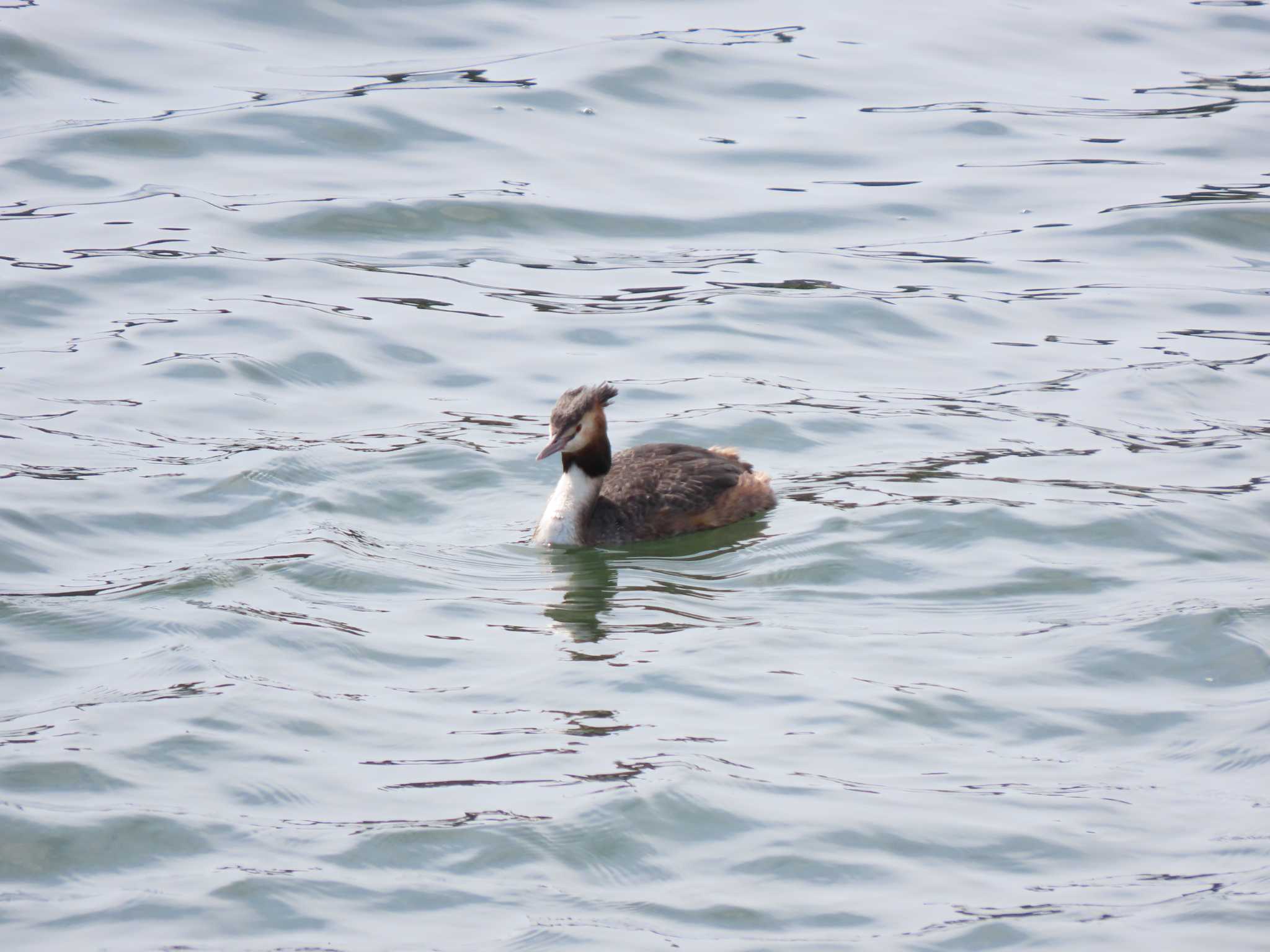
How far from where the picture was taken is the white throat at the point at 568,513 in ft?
35.2

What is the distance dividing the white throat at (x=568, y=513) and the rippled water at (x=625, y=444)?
0.60ft

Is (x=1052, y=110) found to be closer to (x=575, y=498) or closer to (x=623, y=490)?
(x=623, y=490)

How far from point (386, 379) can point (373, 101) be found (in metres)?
6.36

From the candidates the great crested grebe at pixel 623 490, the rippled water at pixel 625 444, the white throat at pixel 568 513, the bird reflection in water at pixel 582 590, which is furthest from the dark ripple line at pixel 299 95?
the bird reflection in water at pixel 582 590

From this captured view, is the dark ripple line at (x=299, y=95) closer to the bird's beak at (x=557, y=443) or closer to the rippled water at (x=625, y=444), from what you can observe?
the rippled water at (x=625, y=444)

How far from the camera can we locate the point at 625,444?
12367 millimetres

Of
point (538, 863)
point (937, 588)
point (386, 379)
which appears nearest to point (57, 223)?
point (386, 379)

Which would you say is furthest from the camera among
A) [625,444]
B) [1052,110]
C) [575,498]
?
[1052,110]

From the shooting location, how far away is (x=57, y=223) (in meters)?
15.2

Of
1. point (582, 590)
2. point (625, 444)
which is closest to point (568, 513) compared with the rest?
point (582, 590)

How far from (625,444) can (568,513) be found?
1.70 meters

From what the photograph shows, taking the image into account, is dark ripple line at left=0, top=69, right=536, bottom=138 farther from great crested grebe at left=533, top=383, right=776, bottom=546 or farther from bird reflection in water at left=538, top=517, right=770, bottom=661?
bird reflection in water at left=538, top=517, right=770, bottom=661

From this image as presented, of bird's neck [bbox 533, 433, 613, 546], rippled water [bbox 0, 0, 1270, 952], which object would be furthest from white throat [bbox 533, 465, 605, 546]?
rippled water [bbox 0, 0, 1270, 952]

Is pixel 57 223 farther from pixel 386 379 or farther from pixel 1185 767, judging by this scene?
pixel 1185 767
